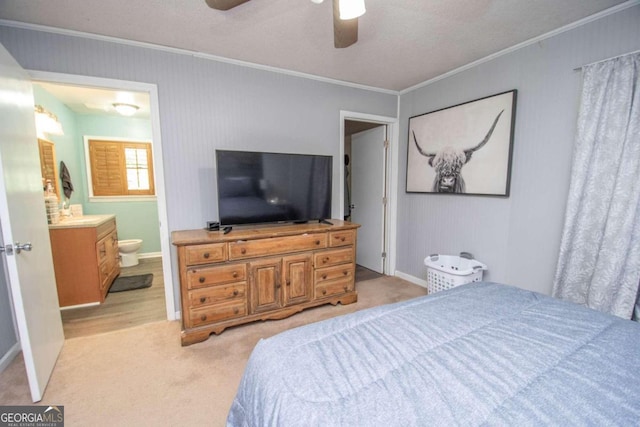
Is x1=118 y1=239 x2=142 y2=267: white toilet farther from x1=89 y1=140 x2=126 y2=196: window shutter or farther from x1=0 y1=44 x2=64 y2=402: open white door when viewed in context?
x1=0 y1=44 x2=64 y2=402: open white door

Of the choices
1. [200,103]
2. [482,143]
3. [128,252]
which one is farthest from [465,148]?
[128,252]

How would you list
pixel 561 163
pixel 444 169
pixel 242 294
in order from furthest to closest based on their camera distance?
pixel 444 169, pixel 242 294, pixel 561 163

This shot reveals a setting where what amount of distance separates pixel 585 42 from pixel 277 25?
7.45ft

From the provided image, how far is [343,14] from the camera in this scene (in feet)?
4.36

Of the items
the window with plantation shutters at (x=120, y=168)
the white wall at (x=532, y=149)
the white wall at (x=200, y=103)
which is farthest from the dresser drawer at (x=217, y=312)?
the window with plantation shutters at (x=120, y=168)

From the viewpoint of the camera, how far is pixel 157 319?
2.61m

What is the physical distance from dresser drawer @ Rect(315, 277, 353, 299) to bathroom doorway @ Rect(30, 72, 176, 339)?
1409mm

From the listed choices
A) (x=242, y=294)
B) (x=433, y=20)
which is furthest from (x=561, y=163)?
(x=242, y=294)

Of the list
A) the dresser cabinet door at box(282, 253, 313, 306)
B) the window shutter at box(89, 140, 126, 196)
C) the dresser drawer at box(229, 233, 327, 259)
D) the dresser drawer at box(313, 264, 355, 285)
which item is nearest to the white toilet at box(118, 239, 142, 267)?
the window shutter at box(89, 140, 126, 196)

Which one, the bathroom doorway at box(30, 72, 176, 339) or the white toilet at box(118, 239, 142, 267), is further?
the white toilet at box(118, 239, 142, 267)

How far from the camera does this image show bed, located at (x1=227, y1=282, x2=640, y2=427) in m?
0.74

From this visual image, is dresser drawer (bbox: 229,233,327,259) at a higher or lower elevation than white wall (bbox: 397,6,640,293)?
lower

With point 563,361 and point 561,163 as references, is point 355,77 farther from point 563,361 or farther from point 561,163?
point 563,361

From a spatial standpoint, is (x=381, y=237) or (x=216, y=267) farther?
(x=381, y=237)
